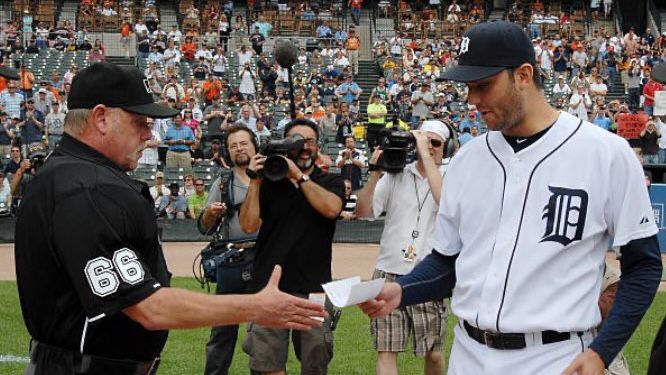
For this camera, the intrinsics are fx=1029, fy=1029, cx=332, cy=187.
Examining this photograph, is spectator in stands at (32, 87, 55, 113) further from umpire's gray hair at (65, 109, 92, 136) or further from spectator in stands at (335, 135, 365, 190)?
umpire's gray hair at (65, 109, 92, 136)

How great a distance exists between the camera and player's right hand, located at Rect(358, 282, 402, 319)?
3.83m

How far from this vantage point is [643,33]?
3556 centimetres

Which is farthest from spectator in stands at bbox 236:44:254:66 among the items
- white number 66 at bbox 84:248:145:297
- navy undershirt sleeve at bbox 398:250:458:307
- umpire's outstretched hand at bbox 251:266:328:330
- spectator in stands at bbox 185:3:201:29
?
white number 66 at bbox 84:248:145:297

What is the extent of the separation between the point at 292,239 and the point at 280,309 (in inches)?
110

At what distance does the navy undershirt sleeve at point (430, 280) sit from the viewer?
3.92m

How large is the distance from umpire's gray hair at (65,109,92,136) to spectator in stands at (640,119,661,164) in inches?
644

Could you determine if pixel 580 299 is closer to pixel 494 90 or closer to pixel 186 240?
pixel 494 90

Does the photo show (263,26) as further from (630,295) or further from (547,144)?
(630,295)

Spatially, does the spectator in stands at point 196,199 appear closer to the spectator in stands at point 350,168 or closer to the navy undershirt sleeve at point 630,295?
the spectator in stands at point 350,168

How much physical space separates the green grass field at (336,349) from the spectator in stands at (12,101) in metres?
12.7

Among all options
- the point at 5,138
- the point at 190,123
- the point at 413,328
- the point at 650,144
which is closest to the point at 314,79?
the point at 190,123

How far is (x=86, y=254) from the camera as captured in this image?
3.28m

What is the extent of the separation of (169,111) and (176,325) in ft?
2.92

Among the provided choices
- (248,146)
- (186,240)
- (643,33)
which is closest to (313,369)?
(248,146)
